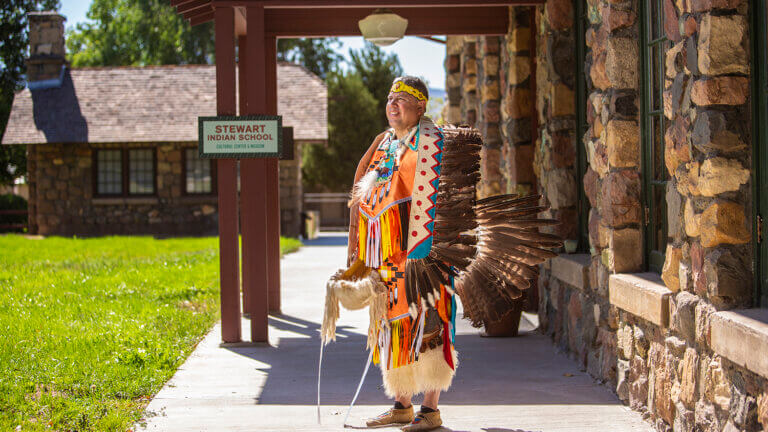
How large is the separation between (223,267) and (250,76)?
164cm

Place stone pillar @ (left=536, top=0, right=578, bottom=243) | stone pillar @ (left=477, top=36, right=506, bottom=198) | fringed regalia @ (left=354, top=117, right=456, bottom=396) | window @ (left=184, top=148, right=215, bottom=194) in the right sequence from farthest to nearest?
window @ (left=184, top=148, right=215, bottom=194)
stone pillar @ (left=477, top=36, right=506, bottom=198)
stone pillar @ (left=536, top=0, right=578, bottom=243)
fringed regalia @ (left=354, top=117, right=456, bottom=396)

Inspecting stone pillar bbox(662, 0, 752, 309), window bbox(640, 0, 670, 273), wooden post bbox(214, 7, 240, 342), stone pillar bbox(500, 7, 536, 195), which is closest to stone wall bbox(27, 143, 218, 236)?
stone pillar bbox(500, 7, 536, 195)

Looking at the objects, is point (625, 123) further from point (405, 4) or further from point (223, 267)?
point (223, 267)

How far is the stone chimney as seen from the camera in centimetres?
2567

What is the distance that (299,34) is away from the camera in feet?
30.7

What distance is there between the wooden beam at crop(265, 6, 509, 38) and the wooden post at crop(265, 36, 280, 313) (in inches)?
11.1

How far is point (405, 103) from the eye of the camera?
480cm

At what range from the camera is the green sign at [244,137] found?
7.36m

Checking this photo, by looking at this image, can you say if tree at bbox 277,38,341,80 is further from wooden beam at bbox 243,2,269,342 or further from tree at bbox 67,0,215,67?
wooden beam at bbox 243,2,269,342

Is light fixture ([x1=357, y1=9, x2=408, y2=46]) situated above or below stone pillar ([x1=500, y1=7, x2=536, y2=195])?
above

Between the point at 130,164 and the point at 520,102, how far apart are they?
1784 centimetres

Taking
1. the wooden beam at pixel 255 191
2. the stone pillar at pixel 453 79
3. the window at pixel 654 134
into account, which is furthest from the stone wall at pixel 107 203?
the window at pixel 654 134

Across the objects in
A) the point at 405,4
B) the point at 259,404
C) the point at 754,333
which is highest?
the point at 405,4

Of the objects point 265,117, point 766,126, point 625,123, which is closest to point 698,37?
point 766,126
